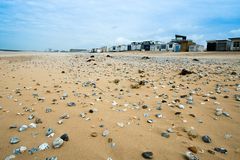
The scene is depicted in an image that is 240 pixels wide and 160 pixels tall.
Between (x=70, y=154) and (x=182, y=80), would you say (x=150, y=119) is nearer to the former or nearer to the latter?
(x=70, y=154)

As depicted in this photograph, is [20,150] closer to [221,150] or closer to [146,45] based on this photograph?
[221,150]

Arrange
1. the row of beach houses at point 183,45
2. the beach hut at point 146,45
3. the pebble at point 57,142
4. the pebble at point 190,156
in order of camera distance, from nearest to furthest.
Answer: the pebble at point 190,156 < the pebble at point 57,142 < the row of beach houses at point 183,45 < the beach hut at point 146,45

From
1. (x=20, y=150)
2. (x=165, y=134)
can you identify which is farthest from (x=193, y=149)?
(x=20, y=150)

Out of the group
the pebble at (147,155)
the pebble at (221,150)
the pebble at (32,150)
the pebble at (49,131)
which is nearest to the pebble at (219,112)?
the pebble at (221,150)

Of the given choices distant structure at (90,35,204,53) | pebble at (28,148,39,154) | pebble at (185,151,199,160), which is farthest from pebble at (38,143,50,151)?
distant structure at (90,35,204,53)

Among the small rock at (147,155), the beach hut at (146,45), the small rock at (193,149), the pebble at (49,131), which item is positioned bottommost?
the small rock at (147,155)

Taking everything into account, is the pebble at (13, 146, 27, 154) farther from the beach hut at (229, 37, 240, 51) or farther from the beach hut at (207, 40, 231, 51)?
the beach hut at (207, 40, 231, 51)

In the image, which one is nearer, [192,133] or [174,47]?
[192,133]

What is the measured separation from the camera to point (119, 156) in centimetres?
263

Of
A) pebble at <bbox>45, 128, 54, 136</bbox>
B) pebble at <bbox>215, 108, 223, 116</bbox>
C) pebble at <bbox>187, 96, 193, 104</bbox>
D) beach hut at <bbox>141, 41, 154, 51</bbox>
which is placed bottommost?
pebble at <bbox>45, 128, 54, 136</bbox>

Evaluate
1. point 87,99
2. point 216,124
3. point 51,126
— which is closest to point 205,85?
point 216,124

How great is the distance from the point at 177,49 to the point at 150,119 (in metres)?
69.2

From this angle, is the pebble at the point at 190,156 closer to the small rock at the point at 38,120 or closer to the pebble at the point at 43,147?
the pebble at the point at 43,147

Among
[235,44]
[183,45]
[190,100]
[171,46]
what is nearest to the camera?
[190,100]
